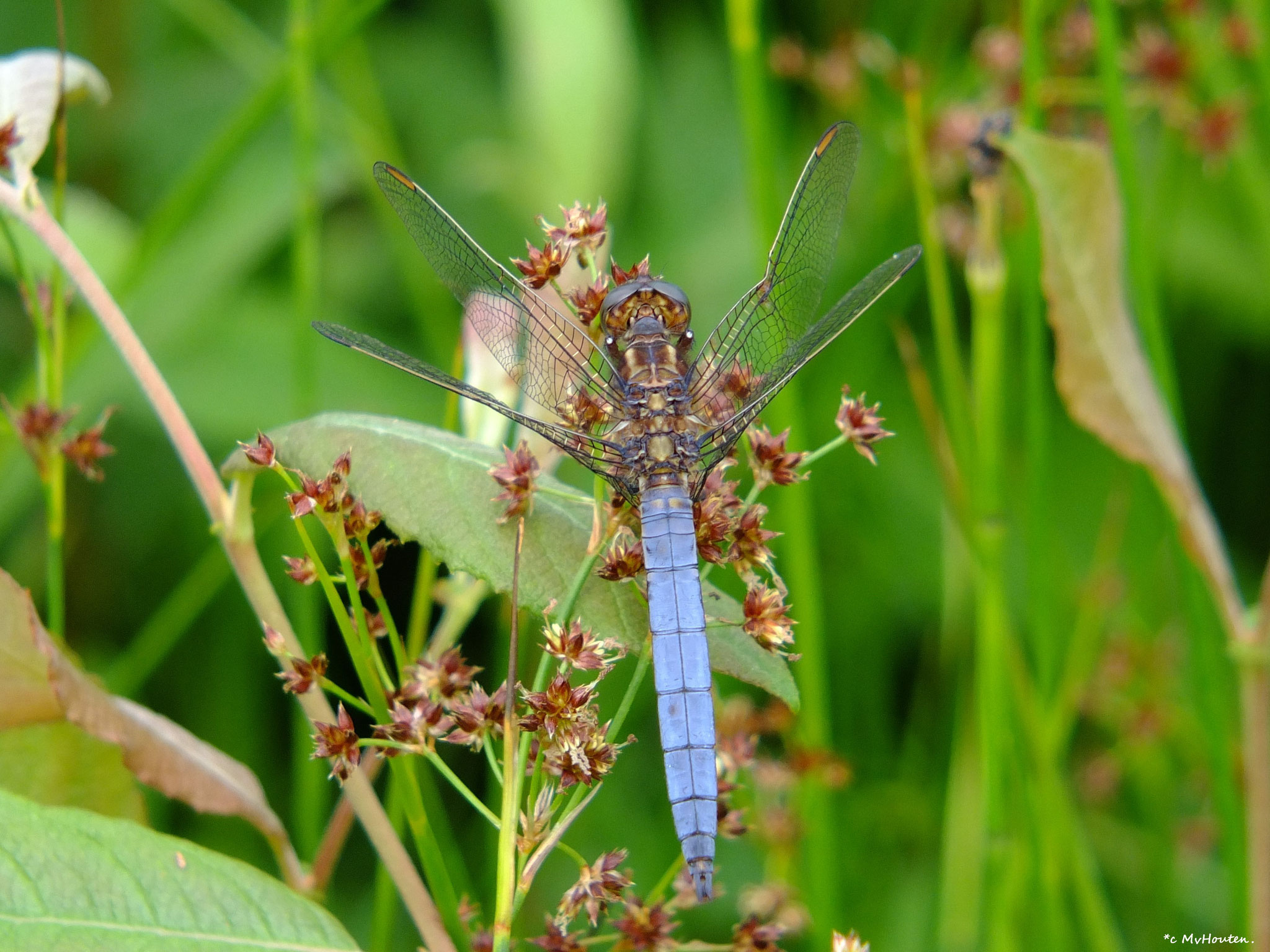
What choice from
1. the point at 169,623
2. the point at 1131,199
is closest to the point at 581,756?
the point at 1131,199

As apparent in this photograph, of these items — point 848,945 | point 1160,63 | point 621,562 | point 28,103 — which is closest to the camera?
point 848,945

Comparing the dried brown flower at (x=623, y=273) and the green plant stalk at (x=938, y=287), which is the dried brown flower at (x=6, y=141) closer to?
the dried brown flower at (x=623, y=273)

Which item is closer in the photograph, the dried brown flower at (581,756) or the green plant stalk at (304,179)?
the dried brown flower at (581,756)

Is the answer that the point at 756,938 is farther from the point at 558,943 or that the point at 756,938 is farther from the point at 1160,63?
the point at 1160,63

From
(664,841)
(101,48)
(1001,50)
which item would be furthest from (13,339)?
(1001,50)

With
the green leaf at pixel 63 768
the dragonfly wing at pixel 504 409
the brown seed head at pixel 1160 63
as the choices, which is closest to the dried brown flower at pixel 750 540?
the dragonfly wing at pixel 504 409

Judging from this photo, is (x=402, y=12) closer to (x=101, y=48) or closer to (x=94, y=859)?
(x=101, y=48)

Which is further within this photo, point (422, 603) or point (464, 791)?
point (422, 603)
